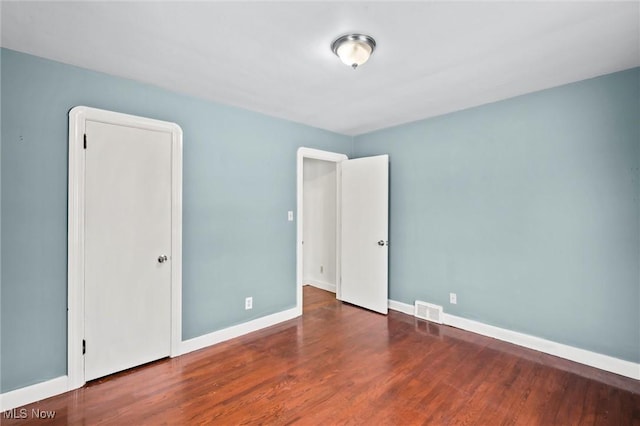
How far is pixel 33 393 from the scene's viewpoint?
213 cm

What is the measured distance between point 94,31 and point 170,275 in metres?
1.91

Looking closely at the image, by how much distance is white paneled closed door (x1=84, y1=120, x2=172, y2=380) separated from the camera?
2379mm

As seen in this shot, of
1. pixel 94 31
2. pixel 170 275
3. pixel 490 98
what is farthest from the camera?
pixel 490 98

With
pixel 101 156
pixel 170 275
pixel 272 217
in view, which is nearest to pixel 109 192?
pixel 101 156

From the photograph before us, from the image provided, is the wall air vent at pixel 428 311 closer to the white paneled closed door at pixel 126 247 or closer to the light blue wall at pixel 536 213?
the light blue wall at pixel 536 213

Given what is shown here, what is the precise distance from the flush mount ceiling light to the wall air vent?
9.47 feet

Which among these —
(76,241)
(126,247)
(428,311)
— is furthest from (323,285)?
(76,241)

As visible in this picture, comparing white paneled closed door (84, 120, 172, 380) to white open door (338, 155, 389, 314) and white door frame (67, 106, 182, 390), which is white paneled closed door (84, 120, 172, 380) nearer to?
white door frame (67, 106, 182, 390)

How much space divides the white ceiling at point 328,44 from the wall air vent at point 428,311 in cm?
238

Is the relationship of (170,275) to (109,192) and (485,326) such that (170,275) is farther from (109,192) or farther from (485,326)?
(485,326)

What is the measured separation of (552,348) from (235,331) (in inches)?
121

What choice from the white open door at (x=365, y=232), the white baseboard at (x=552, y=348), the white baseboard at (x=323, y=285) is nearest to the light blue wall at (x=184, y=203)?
the white open door at (x=365, y=232)

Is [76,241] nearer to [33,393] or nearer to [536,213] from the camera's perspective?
[33,393]

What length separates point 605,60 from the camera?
2281 millimetres
